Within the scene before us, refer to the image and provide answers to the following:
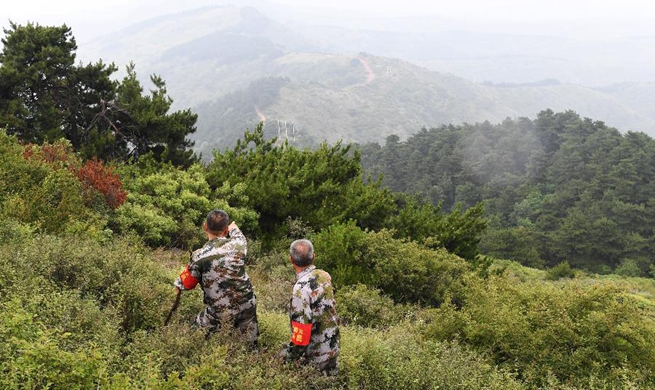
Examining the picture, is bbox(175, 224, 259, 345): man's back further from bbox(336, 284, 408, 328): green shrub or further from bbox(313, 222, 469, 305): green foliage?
bbox(313, 222, 469, 305): green foliage

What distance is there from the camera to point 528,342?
5.61 m

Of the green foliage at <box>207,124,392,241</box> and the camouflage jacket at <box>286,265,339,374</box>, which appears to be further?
the green foliage at <box>207,124,392,241</box>

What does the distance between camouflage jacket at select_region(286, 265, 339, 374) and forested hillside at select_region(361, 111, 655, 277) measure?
1029 inches

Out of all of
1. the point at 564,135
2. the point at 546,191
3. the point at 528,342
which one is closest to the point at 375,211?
the point at 528,342

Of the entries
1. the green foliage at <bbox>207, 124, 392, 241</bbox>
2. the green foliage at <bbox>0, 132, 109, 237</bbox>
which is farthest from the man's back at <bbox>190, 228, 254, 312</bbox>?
the green foliage at <bbox>207, 124, 392, 241</bbox>

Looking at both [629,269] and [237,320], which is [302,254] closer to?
[237,320]

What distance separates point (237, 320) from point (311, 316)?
3.20 feet

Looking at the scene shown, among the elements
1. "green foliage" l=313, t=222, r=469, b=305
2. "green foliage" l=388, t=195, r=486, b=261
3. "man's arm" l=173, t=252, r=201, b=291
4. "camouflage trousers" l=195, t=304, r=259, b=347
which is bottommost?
"green foliage" l=388, t=195, r=486, b=261

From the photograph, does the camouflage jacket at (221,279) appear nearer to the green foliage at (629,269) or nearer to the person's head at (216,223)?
the person's head at (216,223)

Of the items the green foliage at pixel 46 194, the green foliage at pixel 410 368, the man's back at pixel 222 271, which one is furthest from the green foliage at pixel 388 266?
the man's back at pixel 222 271

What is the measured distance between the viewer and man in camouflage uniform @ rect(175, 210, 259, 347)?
4.48m

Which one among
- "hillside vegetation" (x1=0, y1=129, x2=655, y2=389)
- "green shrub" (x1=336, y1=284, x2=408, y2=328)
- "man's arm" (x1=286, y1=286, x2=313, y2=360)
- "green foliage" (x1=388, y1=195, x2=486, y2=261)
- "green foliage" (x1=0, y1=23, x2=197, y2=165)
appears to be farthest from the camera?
"green foliage" (x1=0, y1=23, x2=197, y2=165)

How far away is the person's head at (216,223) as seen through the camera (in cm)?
451

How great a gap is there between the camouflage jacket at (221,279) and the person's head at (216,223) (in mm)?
78
